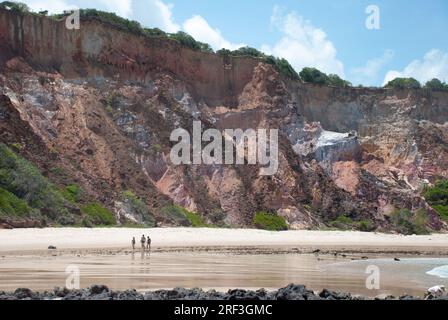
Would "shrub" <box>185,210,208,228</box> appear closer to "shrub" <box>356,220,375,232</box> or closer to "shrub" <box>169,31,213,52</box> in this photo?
"shrub" <box>356,220,375,232</box>

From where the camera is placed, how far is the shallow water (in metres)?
12.9

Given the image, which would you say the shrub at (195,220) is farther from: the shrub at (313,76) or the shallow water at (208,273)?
the shrub at (313,76)

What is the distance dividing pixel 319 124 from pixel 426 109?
60.2 ft

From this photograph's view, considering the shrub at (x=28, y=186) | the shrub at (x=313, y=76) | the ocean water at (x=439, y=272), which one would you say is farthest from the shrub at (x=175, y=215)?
the shrub at (x=313, y=76)

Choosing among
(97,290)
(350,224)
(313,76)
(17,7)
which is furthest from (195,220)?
(313,76)

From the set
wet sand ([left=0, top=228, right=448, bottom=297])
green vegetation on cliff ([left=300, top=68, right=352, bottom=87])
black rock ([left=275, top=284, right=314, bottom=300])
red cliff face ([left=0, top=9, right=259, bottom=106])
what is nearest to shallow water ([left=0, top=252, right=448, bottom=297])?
wet sand ([left=0, top=228, right=448, bottom=297])

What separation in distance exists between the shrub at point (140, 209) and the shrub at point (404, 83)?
44333 mm

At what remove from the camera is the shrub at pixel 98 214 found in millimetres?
33500

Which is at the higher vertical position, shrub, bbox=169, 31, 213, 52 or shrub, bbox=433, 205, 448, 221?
shrub, bbox=169, 31, 213, 52

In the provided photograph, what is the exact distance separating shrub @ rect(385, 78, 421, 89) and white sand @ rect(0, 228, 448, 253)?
34.5m

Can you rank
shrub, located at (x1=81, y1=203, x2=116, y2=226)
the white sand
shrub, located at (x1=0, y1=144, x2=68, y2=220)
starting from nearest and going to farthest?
the white sand
shrub, located at (x1=0, y1=144, x2=68, y2=220)
shrub, located at (x1=81, y1=203, x2=116, y2=226)

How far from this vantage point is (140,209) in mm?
36844

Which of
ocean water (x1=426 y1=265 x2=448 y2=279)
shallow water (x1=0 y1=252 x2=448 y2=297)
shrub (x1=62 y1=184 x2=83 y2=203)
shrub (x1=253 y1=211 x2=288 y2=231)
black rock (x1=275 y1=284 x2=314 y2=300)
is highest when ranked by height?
shrub (x1=62 y1=184 x2=83 y2=203)

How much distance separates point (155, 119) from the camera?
4541 cm
